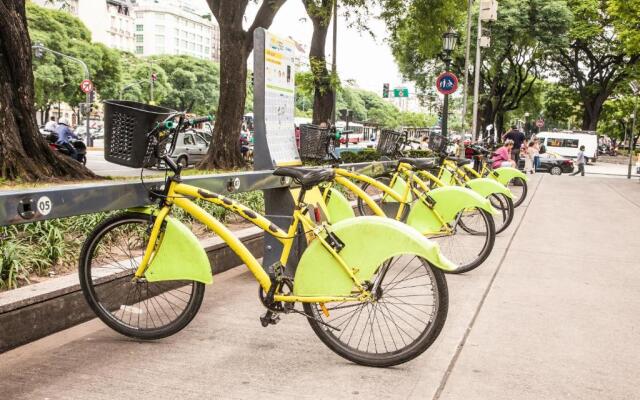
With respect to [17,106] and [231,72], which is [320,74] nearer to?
[231,72]

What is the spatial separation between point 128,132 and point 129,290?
3.66 ft

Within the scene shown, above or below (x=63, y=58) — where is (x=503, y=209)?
below

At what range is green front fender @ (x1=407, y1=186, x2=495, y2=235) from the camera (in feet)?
19.0

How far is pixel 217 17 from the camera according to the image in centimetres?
1538

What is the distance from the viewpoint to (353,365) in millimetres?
3574

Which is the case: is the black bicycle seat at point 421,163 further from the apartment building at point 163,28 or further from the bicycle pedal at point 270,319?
the apartment building at point 163,28

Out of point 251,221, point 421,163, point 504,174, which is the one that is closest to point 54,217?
point 251,221

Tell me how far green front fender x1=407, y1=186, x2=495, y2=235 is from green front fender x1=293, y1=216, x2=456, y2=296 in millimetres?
2367

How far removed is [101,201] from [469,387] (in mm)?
2249

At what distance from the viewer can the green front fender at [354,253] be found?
3.43 m

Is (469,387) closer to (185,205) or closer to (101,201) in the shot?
(185,205)

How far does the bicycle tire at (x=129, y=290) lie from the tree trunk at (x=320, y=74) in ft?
41.9

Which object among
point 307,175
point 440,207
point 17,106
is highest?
point 17,106

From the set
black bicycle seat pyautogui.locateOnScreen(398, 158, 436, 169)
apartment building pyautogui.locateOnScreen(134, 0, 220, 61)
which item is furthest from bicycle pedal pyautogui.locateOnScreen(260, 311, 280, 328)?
A: apartment building pyautogui.locateOnScreen(134, 0, 220, 61)
